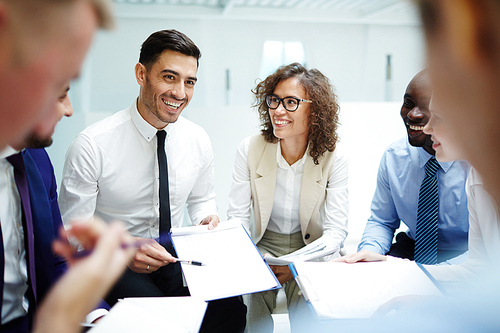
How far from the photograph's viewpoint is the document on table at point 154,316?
20.6 inches

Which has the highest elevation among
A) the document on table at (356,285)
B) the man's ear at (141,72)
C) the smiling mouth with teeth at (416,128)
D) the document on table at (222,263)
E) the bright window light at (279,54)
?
the bright window light at (279,54)

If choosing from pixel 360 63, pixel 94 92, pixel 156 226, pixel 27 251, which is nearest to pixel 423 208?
pixel 156 226

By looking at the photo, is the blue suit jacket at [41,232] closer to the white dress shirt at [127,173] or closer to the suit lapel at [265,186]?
the white dress shirt at [127,173]

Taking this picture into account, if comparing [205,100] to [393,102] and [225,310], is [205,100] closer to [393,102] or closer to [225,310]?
[393,102]

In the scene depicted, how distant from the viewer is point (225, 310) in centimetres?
115

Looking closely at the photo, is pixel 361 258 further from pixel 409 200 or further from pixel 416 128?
pixel 416 128

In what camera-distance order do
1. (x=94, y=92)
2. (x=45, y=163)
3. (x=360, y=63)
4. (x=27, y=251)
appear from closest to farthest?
(x=27, y=251) < (x=45, y=163) < (x=94, y=92) < (x=360, y=63)

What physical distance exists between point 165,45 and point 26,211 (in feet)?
3.13

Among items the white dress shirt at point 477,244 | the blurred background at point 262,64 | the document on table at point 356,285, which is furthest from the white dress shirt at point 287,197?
the blurred background at point 262,64

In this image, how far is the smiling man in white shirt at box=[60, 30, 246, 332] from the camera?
1337 mm

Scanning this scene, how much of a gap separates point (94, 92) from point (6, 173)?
5.44ft

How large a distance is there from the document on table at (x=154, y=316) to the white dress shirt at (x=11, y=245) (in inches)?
10.8

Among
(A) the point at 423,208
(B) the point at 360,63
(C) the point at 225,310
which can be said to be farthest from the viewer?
(B) the point at 360,63

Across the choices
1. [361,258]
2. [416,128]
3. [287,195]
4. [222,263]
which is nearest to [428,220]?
[416,128]
